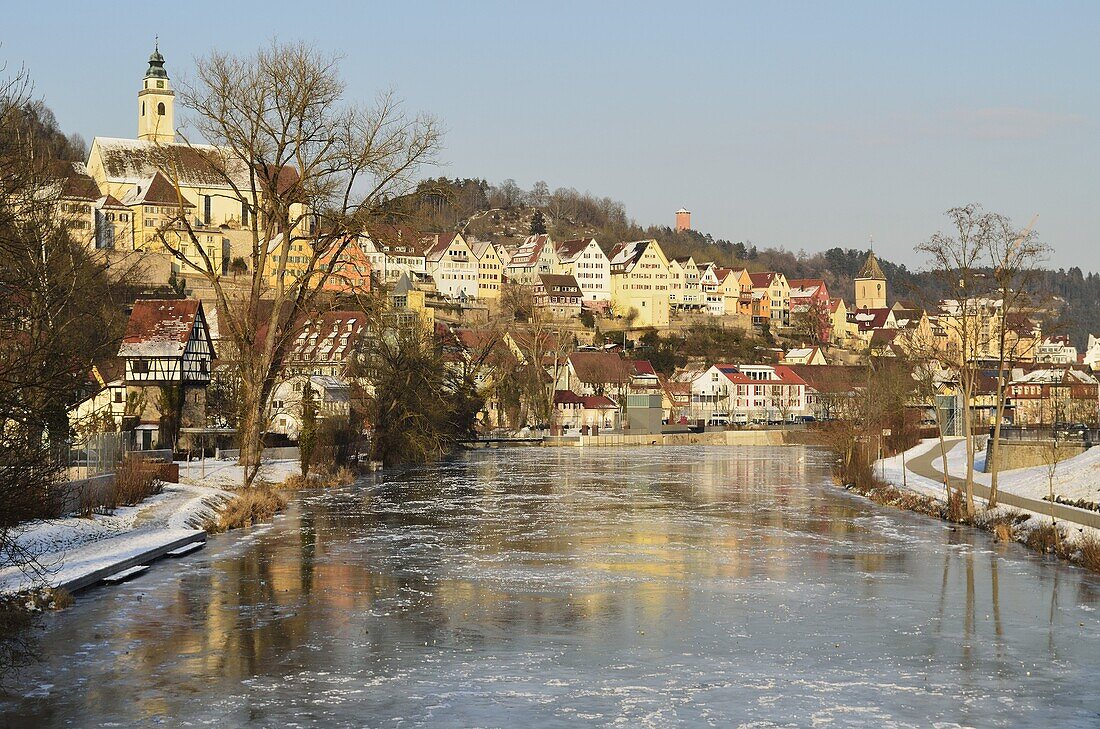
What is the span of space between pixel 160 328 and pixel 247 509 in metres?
29.4

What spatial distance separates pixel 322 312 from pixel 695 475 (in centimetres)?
2199

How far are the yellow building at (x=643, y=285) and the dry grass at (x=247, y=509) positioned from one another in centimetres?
13012

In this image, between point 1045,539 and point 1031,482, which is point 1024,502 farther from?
point 1045,539

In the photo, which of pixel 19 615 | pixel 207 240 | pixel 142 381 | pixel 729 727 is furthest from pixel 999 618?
pixel 207 240

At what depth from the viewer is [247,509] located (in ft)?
111

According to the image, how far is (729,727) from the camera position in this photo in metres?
12.9

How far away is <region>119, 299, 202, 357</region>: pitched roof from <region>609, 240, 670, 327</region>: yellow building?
351 ft

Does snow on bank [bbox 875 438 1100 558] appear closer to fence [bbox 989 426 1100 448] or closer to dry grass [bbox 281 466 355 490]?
fence [bbox 989 426 1100 448]

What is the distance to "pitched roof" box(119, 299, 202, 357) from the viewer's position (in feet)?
194

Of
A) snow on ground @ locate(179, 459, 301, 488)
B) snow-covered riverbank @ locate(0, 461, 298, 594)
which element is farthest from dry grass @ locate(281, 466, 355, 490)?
snow-covered riverbank @ locate(0, 461, 298, 594)

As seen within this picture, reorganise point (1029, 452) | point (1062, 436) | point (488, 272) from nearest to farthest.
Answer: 1. point (1029, 452)
2. point (1062, 436)
3. point (488, 272)

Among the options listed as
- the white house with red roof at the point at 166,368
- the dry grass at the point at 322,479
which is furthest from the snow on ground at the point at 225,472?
the white house with red roof at the point at 166,368

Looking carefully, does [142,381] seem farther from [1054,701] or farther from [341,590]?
[1054,701]

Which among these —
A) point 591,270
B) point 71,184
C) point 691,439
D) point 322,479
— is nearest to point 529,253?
point 591,270
